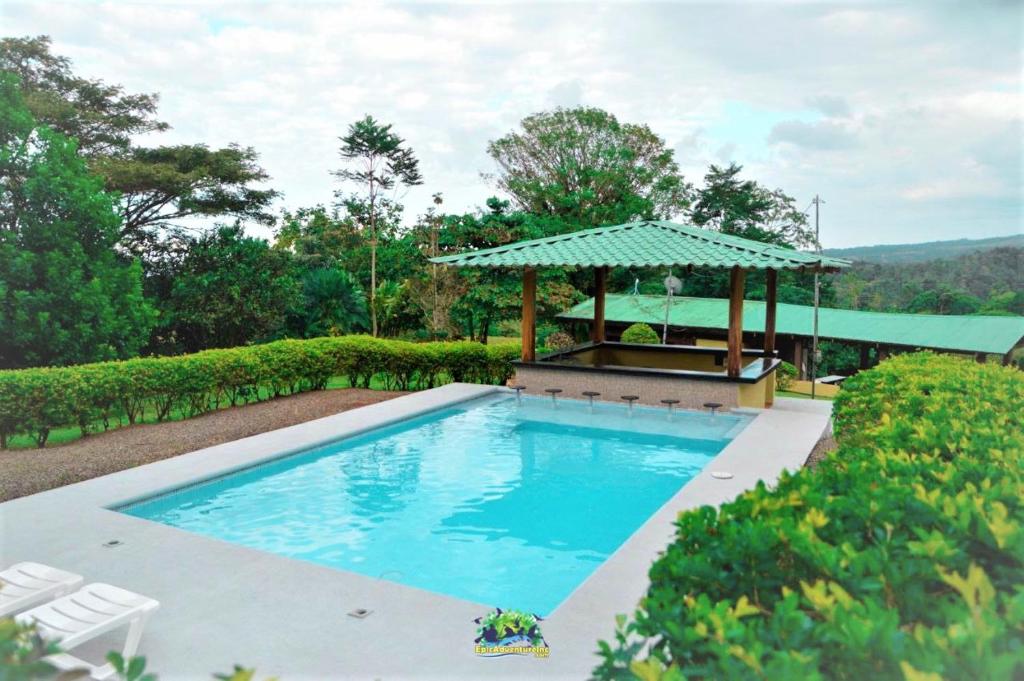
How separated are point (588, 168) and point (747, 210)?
10.8m

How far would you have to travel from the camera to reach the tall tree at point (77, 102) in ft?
62.4

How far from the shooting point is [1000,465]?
3.24m

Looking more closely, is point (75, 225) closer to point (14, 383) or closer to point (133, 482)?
point (14, 383)

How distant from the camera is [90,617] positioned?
3.99 metres

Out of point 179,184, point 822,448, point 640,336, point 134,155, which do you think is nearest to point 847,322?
point 640,336

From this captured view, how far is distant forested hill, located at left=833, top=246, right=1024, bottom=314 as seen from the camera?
29.9 m

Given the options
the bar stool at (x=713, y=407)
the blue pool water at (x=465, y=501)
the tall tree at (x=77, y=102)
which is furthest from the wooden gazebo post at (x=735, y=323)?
the tall tree at (x=77, y=102)

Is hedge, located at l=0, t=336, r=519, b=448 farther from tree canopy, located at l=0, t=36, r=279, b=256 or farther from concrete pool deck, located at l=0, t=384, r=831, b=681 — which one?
tree canopy, located at l=0, t=36, r=279, b=256

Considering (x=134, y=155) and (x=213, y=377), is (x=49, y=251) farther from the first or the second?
(x=134, y=155)

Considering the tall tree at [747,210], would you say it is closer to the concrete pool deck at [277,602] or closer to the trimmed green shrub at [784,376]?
the trimmed green shrub at [784,376]

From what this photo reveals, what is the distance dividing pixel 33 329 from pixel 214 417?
4914 mm

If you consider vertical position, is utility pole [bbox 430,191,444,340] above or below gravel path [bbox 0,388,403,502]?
above

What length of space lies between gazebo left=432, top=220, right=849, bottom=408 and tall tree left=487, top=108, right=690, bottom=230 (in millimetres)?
16424

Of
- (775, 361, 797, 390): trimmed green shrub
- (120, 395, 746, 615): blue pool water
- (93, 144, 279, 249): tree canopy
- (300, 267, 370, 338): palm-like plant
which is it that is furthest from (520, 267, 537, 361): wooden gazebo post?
(93, 144, 279, 249): tree canopy
